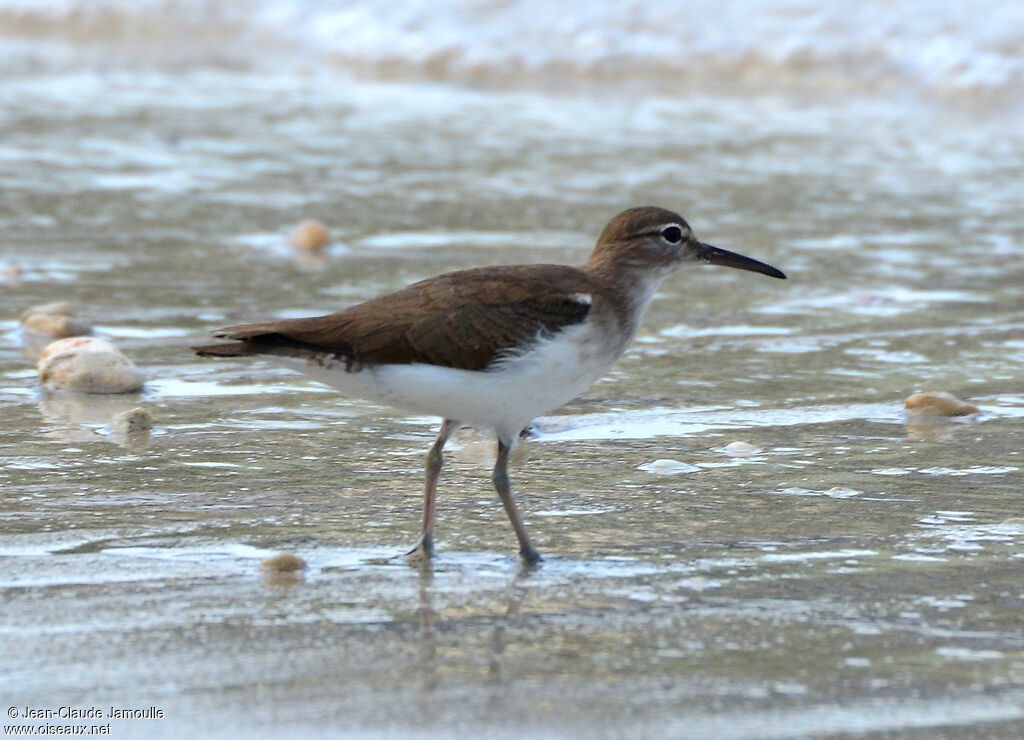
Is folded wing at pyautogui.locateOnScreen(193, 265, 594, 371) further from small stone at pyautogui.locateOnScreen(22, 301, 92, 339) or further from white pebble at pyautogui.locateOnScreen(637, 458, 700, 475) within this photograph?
small stone at pyautogui.locateOnScreen(22, 301, 92, 339)

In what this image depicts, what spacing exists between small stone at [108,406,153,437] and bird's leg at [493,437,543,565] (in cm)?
163

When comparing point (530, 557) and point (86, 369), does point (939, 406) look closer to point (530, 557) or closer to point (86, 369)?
point (530, 557)

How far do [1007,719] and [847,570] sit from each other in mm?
1013

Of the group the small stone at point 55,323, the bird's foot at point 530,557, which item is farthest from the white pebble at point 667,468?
the small stone at point 55,323

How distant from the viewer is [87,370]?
6.14m

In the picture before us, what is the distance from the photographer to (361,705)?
10.8 ft

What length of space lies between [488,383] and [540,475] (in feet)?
2.88

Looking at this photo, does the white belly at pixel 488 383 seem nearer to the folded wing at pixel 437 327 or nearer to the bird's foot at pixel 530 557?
the folded wing at pixel 437 327

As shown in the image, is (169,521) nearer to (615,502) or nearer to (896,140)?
(615,502)

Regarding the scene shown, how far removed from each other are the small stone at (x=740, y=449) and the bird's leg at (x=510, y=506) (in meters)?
1.17

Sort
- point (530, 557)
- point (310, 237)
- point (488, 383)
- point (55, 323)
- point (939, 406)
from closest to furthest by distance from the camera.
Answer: point (530, 557)
point (488, 383)
point (939, 406)
point (55, 323)
point (310, 237)

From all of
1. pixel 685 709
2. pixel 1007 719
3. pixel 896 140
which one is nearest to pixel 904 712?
pixel 1007 719

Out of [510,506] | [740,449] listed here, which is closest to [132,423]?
[510,506]

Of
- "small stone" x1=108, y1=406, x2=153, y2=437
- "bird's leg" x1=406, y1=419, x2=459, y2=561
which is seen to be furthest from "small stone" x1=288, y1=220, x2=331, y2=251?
"bird's leg" x1=406, y1=419, x2=459, y2=561
